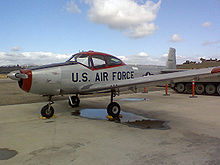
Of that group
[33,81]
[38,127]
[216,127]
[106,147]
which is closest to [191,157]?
[106,147]

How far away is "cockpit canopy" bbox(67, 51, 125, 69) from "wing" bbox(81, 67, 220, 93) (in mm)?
785

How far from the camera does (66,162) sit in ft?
10.2

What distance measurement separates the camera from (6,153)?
3.51 m

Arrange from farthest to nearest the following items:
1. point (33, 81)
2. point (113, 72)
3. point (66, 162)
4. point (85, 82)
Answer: point (113, 72), point (85, 82), point (33, 81), point (66, 162)

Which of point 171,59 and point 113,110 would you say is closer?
point 113,110

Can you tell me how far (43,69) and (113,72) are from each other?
243 cm

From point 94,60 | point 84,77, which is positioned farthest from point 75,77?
point 94,60

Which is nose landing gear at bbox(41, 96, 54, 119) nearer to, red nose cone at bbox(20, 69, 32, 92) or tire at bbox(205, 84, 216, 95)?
red nose cone at bbox(20, 69, 32, 92)

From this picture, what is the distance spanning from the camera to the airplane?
216 inches

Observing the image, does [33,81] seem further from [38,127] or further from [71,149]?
→ [71,149]

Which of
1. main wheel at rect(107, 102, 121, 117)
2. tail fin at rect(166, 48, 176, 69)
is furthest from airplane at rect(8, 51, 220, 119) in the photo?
tail fin at rect(166, 48, 176, 69)

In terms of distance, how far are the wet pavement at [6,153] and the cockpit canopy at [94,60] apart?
11.9 ft

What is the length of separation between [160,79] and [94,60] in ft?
8.04

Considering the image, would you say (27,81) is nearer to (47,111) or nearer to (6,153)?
(47,111)
